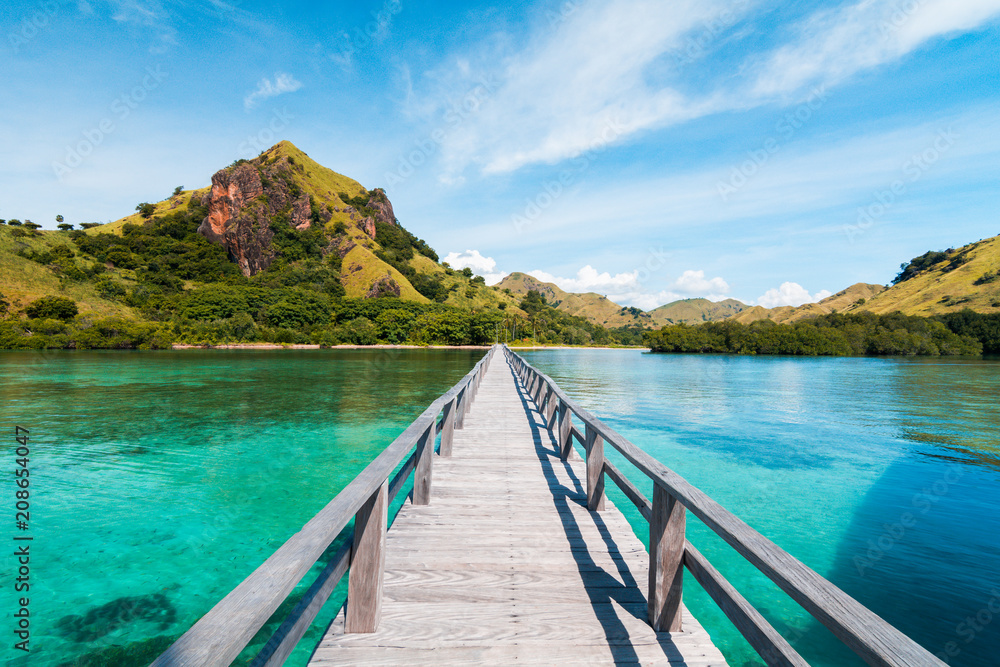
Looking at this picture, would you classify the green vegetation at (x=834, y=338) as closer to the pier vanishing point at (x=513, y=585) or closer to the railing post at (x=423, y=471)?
the pier vanishing point at (x=513, y=585)

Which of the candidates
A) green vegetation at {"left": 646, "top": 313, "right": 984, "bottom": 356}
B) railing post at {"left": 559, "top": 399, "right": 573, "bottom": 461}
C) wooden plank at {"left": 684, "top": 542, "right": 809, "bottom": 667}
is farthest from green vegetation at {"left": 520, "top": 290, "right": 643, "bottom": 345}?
wooden plank at {"left": 684, "top": 542, "right": 809, "bottom": 667}

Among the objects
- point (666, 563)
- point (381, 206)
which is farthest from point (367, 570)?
point (381, 206)

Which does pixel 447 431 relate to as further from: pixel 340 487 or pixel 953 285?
pixel 953 285

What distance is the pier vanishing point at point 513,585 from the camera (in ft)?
4.60

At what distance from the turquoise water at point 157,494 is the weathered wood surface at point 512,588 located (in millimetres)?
2197

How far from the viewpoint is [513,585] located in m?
3.28

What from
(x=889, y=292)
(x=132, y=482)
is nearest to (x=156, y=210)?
(x=132, y=482)

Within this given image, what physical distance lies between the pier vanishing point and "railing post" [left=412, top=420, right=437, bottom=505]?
0.05ft

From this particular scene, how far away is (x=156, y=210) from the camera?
458 ft

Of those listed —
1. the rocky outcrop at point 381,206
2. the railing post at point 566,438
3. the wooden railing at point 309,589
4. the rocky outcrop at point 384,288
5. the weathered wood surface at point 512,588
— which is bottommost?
the weathered wood surface at point 512,588

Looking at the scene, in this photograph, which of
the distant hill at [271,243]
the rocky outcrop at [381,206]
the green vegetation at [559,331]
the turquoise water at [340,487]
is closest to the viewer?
the turquoise water at [340,487]

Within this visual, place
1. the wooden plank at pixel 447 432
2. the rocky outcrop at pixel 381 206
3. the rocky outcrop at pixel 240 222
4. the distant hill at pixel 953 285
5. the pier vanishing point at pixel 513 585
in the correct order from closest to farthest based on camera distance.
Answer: the pier vanishing point at pixel 513 585, the wooden plank at pixel 447 432, the distant hill at pixel 953 285, the rocky outcrop at pixel 240 222, the rocky outcrop at pixel 381 206

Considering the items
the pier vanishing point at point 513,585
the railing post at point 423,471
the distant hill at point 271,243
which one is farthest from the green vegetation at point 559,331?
the pier vanishing point at point 513,585

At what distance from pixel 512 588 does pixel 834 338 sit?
326 feet
